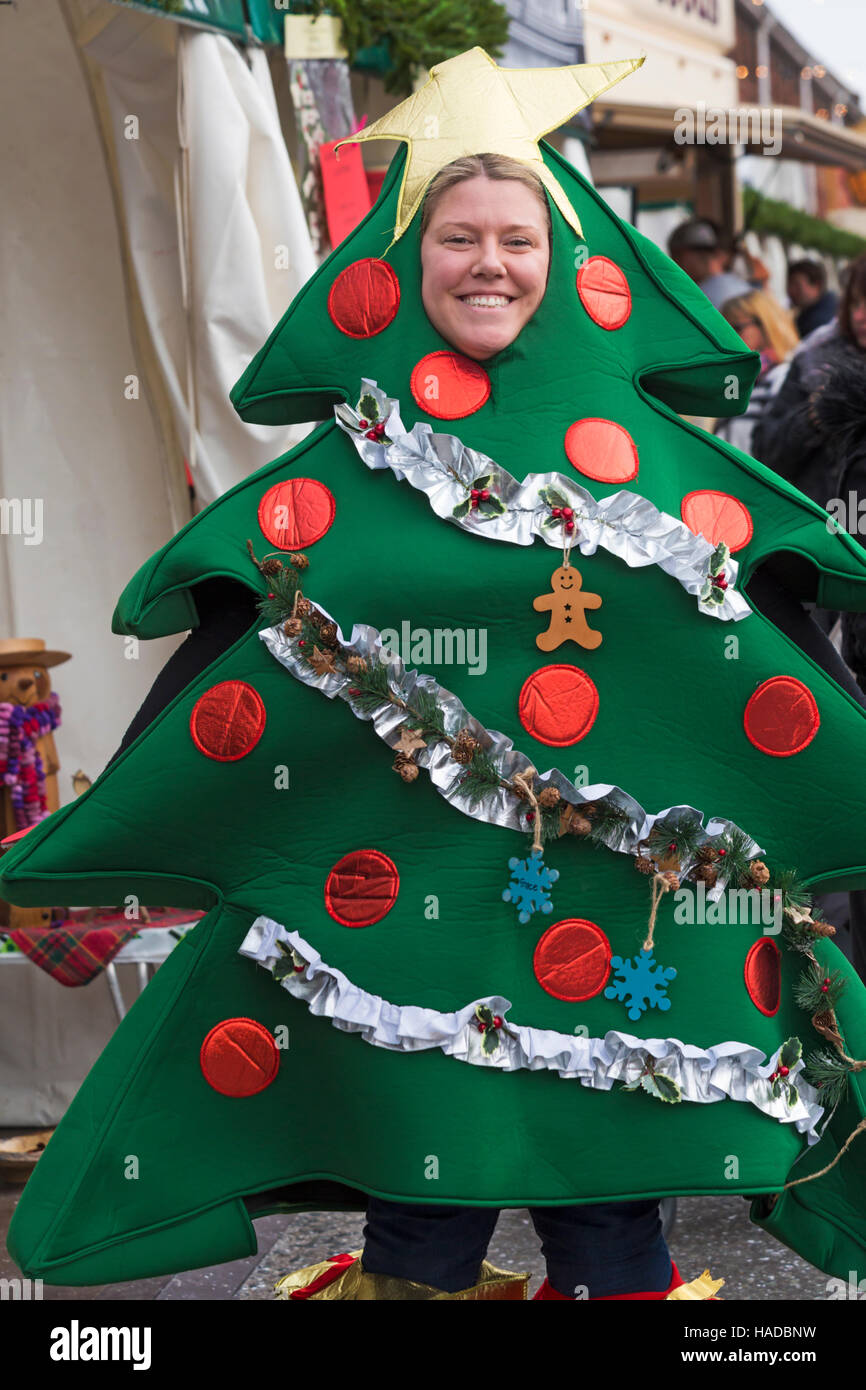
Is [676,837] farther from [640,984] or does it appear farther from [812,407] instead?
[812,407]

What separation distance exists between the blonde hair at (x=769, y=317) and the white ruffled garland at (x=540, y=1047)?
13.8 feet

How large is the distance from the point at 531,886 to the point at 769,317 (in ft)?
15.4

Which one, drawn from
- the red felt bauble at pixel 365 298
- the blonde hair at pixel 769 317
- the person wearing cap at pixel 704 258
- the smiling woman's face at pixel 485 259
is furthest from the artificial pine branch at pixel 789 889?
the person wearing cap at pixel 704 258

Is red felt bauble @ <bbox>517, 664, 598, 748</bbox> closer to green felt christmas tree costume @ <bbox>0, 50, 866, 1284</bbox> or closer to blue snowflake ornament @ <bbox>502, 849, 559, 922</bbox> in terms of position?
green felt christmas tree costume @ <bbox>0, 50, 866, 1284</bbox>

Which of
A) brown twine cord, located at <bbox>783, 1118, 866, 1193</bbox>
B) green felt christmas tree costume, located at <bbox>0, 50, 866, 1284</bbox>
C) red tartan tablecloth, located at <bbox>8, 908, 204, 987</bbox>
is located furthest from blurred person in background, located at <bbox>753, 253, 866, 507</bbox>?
red tartan tablecloth, located at <bbox>8, 908, 204, 987</bbox>

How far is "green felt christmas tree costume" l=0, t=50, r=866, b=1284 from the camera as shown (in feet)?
5.55

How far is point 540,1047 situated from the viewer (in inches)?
65.9

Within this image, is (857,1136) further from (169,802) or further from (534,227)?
(534,227)

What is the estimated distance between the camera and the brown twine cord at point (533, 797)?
168 centimetres

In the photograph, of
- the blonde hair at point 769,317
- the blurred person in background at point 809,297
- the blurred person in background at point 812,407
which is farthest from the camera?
the blurred person in background at point 809,297

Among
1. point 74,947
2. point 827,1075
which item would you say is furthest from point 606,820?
point 74,947

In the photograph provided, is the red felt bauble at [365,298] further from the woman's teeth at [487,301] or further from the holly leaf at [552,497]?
the holly leaf at [552,497]

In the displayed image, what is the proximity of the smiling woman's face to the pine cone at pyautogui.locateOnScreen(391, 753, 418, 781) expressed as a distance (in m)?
→ 0.53

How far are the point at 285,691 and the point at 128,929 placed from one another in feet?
4.27
